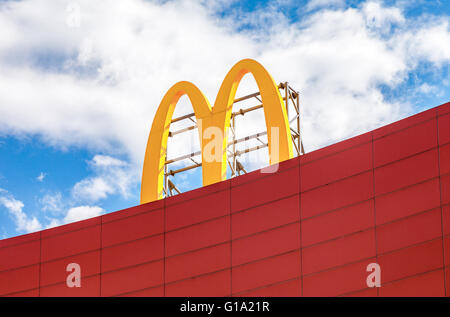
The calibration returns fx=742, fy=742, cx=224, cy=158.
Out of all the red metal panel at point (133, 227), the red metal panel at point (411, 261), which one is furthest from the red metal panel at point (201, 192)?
the red metal panel at point (411, 261)

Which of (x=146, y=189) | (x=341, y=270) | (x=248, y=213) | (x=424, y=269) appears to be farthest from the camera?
(x=146, y=189)

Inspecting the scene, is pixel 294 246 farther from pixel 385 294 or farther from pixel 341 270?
pixel 385 294

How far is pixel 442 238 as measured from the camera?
1542 cm

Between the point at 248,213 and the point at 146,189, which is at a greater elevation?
the point at 146,189

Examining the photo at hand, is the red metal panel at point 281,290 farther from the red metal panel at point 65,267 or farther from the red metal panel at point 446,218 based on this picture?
the red metal panel at point 65,267

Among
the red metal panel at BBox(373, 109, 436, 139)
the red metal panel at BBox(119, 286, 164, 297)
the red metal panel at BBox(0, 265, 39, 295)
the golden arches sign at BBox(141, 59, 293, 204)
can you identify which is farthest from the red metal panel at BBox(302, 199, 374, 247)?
the red metal panel at BBox(0, 265, 39, 295)

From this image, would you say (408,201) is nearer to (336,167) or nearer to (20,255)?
(336,167)

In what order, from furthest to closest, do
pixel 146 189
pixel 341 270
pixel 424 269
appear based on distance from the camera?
pixel 146 189, pixel 341 270, pixel 424 269

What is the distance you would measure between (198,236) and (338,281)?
4.11m

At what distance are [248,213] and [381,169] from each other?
A: 3581mm

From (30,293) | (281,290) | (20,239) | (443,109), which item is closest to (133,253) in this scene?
(30,293)

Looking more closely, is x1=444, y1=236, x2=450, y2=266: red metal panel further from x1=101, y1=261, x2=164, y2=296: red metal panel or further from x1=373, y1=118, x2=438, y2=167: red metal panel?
x1=101, y1=261, x2=164, y2=296: red metal panel

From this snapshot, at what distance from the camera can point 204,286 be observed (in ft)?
60.5
